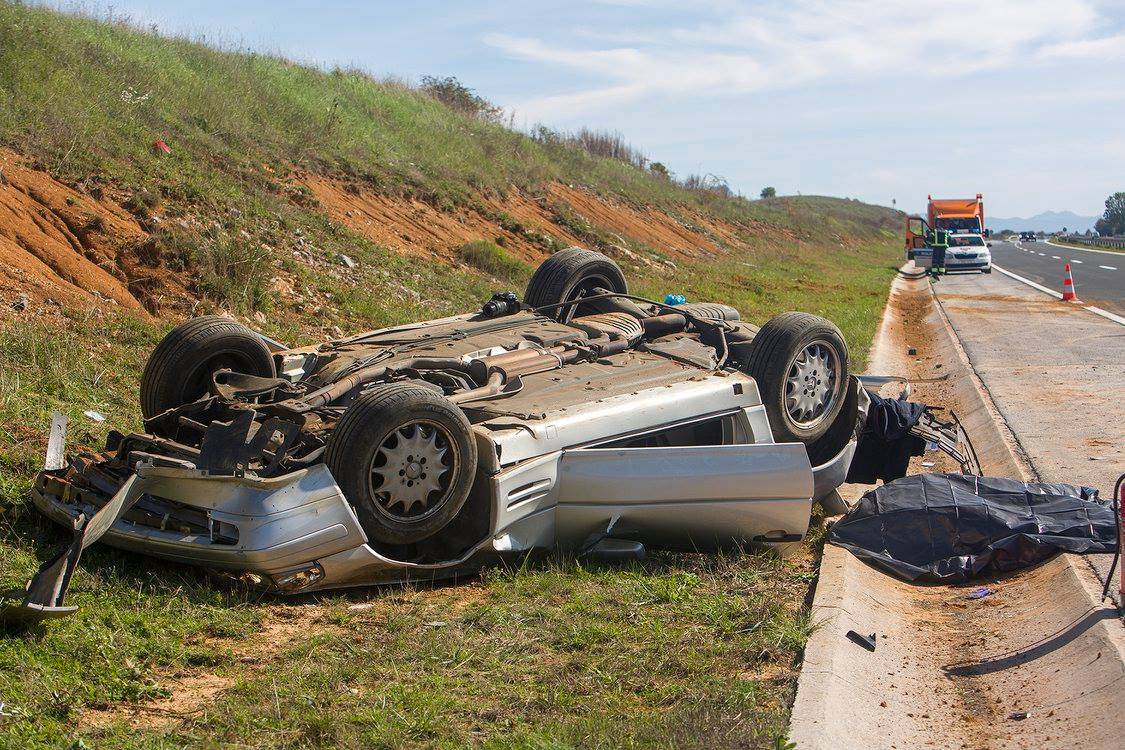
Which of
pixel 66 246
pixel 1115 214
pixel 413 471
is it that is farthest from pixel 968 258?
pixel 1115 214

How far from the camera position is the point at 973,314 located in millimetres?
20203

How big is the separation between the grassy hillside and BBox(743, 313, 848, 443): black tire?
0.98 metres

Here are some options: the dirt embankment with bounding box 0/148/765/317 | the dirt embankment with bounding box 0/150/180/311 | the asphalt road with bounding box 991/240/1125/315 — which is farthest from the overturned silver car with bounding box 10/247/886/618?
the asphalt road with bounding box 991/240/1125/315

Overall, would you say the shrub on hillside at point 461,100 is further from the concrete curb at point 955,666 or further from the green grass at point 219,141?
the concrete curb at point 955,666

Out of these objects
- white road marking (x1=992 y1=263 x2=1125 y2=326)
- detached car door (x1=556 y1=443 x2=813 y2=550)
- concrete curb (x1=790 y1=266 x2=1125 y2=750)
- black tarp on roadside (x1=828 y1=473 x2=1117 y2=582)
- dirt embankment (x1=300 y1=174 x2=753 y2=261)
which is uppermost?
dirt embankment (x1=300 y1=174 x2=753 y2=261)

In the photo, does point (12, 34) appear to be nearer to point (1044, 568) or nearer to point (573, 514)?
point (573, 514)

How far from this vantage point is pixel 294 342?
10.1 m

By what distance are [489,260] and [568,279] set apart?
8814mm

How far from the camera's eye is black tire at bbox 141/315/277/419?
19.5ft

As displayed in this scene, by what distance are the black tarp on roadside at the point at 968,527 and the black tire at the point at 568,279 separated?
9.00 feet

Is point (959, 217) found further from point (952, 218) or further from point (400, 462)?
point (400, 462)

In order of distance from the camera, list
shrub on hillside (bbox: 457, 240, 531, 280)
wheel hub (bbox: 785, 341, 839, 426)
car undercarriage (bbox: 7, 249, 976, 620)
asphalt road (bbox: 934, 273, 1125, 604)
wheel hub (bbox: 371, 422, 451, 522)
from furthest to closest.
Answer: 1. shrub on hillside (bbox: 457, 240, 531, 280)
2. asphalt road (bbox: 934, 273, 1125, 604)
3. wheel hub (bbox: 785, 341, 839, 426)
4. wheel hub (bbox: 371, 422, 451, 522)
5. car undercarriage (bbox: 7, 249, 976, 620)

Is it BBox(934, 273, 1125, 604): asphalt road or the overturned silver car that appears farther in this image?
BBox(934, 273, 1125, 604): asphalt road

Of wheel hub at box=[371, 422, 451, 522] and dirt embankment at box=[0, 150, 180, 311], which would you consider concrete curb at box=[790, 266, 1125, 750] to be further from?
dirt embankment at box=[0, 150, 180, 311]
